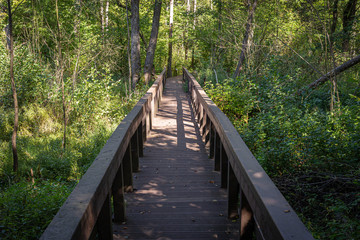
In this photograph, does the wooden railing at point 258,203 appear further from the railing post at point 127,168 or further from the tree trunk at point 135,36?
the tree trunk at point 135,36

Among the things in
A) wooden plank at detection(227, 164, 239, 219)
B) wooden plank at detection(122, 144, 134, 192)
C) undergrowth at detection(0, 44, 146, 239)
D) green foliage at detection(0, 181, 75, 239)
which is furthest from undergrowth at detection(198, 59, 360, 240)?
undergrowth at detection(0, 44, 146, 239)

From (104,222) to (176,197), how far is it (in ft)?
5.07

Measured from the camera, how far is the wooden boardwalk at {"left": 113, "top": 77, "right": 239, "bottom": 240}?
319cm

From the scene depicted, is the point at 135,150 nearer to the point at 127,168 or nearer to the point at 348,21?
the point at 127,168

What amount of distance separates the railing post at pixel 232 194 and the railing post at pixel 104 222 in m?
1.33

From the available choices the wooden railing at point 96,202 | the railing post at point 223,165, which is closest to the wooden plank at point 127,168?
the wooden railing at point 96,202

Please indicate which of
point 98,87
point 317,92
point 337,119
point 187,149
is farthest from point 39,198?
point 317,92

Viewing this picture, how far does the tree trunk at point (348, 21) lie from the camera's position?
11.9m

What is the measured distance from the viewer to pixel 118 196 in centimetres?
322

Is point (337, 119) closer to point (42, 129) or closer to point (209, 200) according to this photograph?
point (209, 200)

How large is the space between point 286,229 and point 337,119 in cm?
374

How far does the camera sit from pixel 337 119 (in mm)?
4762

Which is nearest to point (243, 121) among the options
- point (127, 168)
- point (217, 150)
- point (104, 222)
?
point (217, 150)

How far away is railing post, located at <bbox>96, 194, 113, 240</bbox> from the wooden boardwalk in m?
0.46
